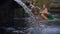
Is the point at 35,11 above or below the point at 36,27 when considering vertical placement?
above

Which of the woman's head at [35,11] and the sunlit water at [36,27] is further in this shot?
the woman's head at [35,11]

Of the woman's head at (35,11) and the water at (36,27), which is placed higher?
the woman's head at (35,11)

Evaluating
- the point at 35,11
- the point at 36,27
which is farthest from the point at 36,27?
the point at 35,11

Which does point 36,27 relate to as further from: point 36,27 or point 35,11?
point 35,11

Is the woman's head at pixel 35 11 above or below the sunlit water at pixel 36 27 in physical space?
above

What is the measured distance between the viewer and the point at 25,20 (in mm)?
1954

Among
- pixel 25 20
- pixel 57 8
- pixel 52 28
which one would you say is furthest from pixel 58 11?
pixel 25 20

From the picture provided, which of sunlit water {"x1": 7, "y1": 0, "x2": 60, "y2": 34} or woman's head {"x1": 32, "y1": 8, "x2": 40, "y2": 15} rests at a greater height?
woman's head {"x1": 32, "y1": 8, "x2": 40, "y2": 15}

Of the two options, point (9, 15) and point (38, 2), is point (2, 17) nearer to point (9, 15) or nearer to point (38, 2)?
point (9, 15)

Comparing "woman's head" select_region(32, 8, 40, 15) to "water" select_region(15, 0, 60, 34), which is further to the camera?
"woman's head" select_region(32, 8, 40, 15)

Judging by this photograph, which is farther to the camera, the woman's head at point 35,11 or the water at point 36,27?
the woman's head at point 35,11

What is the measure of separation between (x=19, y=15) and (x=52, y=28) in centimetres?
36

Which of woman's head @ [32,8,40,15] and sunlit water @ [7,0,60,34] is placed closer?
sunlit water @ [7,0,60,34]

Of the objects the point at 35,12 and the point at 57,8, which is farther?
the point at 57,8
